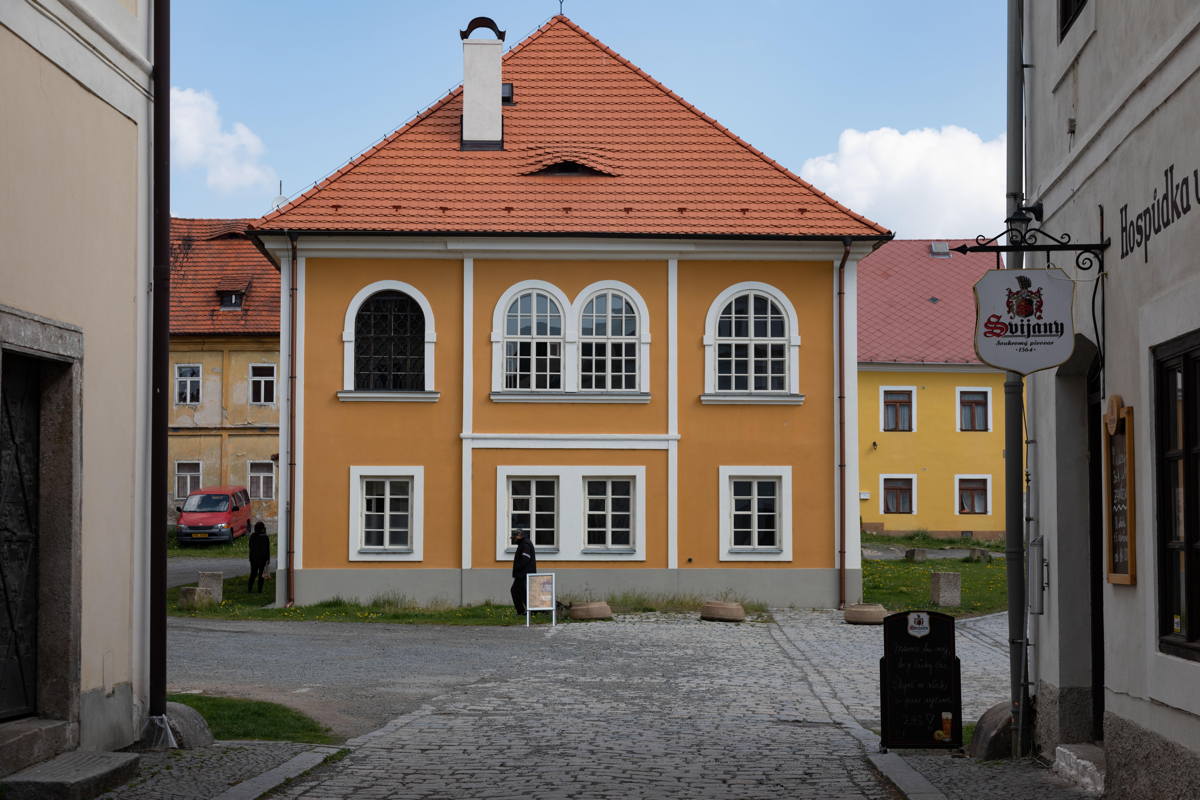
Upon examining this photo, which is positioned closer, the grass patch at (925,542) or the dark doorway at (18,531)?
the dark doorway at (18,531)

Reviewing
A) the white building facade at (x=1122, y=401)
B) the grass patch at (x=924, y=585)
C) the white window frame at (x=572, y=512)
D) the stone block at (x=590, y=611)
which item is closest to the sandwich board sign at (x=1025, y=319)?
the white building facade at (x=1122, y=401)

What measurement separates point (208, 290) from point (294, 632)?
32.1 metres

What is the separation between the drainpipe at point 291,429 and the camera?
93.3 ft

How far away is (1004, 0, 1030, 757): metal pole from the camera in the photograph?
443 inches

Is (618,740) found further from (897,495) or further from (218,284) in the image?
(218,284)

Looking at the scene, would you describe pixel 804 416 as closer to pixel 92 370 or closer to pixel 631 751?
pixel 631 751

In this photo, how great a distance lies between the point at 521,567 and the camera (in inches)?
1045

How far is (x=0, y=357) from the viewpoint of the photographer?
879 centimetres

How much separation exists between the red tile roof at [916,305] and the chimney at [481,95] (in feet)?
77.7

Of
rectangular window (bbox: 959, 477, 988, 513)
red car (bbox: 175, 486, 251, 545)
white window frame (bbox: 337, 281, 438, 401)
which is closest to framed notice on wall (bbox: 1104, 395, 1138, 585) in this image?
white window frame (bbox: 337, 281, 438, 401)

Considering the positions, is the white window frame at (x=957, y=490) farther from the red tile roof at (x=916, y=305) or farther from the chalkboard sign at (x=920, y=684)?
the chalkboard sign at (x=920, y=684)

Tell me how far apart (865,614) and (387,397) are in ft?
31.3

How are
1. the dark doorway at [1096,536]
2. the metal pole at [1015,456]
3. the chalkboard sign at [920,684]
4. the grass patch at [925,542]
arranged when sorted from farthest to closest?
1. the grass patch at [925,542]
2. the chalkboard sign at [920,684]
3. the metal pole at [1015,456]
4. the dark doorway at [1096,536]

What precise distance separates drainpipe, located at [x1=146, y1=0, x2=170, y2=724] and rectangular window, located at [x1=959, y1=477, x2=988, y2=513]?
4366 centimetres
